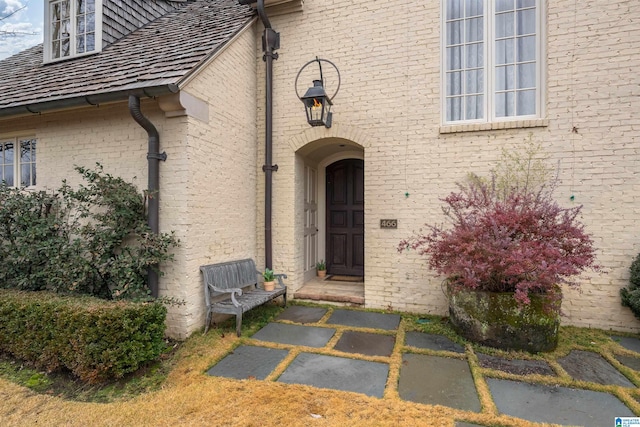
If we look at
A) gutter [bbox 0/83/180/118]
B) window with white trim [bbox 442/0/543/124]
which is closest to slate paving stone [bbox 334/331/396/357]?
window with white trim [bbox 442/0/543/124]

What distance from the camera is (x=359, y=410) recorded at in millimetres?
2902

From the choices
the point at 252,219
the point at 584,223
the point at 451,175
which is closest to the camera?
the point at 584,223

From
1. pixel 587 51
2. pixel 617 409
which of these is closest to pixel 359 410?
pixel 617 409

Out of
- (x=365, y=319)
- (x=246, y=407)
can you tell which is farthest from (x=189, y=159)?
(x=365, y=319)

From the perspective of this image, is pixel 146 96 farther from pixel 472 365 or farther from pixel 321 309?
pixel 472 365

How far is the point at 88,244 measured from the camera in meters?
4.42

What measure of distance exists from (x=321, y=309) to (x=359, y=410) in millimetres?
2906

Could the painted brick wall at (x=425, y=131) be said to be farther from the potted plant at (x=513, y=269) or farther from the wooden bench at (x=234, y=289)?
the potted plant at (x=513, y=269)

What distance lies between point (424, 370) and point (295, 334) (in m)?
1.85

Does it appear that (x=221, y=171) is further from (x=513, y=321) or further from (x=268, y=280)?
(x=513, y=321)

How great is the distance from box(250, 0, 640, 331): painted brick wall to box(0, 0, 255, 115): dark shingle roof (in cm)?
125

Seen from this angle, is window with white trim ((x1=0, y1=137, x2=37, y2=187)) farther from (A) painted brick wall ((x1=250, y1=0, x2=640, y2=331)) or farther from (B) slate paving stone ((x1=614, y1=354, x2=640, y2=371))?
(B) slate paving stone ((x1=614, y1=354, x2=640, y2=371))

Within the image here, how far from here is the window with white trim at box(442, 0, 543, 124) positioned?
524 cm

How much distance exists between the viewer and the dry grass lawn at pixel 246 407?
9.07 ft
